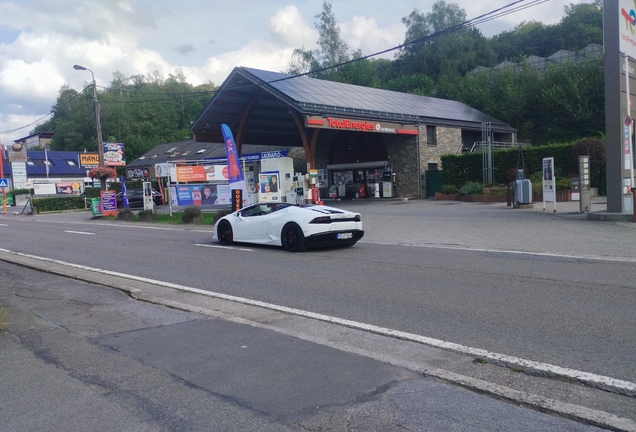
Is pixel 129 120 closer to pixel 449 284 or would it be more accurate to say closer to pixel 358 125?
pixel 358 125

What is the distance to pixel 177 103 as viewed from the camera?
97375 millimetres

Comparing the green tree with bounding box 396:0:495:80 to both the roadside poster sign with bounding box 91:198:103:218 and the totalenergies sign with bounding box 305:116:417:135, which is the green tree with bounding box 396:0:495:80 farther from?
the roadside poster sign with bounding box 91:198:103:218

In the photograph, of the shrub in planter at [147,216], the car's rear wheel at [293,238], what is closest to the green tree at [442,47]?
the shrub in planter at [147,216]

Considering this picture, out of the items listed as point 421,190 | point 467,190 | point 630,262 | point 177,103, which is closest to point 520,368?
point 630,262

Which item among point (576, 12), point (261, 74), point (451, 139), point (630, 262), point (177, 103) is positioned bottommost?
point (630, 262)

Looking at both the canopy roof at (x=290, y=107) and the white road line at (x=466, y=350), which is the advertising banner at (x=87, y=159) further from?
the white road line at (x=466, y=350)

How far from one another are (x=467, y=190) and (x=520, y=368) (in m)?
26.7

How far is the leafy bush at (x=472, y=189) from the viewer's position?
100ft

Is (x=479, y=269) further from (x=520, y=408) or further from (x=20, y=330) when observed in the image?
(x=20, y=330)

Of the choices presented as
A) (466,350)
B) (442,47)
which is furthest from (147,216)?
(442,47)

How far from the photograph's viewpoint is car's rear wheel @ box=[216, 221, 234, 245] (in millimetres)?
15586

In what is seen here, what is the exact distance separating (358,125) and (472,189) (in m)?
7.04

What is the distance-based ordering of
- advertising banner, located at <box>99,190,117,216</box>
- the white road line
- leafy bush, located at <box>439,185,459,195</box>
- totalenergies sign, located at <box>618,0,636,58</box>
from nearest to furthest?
the white road line
totalenergies sign, located at <box>618,0,636,58</box>
leafy bush, located at <box>439,185,459,195</box>
advertising banner, located at <box>99,190,117,216</box>

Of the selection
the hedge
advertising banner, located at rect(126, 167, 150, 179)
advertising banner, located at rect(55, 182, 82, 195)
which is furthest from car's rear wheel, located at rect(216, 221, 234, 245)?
advertising banner, located at rect(55, 182, 82, 195)
